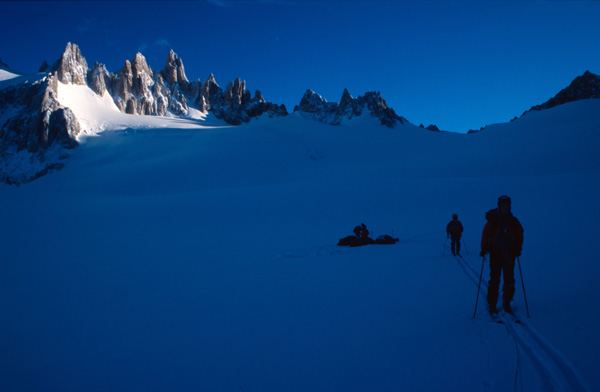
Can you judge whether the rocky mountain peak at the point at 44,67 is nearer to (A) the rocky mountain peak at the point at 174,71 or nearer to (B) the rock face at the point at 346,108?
(A) the rocky mountain peak at the point at 174,71

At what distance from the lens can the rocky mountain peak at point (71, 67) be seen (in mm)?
64344

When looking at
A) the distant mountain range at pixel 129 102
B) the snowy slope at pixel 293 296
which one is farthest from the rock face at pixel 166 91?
the snowy slope at pixel 293 296

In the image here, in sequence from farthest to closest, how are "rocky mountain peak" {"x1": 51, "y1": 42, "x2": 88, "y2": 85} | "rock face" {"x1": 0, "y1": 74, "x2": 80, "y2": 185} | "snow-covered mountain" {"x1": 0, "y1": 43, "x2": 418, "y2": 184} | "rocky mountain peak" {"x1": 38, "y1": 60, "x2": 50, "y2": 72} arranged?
"rocky mountain peak" {"x1": 38, "y1": 60, "x2": 50, "y2": 72} → "rocky mountain peak" {"x1": 51, "y1": 42, "x2": 88, "y2": 85} → "snow-covered mountain" {"x1": 0, "y1": 43, "x2": 418, "y2": 184} → "rock face" {"x1": 0, "y1": 74, "x2": 80, "y2": 185}

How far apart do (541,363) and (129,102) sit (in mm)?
85437

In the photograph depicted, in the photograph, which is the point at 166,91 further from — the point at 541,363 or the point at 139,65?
the point at 541,363

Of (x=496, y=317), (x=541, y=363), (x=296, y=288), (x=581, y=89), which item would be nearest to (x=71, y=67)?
(x=296, y=288)

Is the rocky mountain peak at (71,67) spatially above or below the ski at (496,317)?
above

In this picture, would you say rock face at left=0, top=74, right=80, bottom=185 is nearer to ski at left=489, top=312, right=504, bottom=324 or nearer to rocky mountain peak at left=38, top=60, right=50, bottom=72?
rocky mountain peak at left=38, top=60, right=50, bottom=72

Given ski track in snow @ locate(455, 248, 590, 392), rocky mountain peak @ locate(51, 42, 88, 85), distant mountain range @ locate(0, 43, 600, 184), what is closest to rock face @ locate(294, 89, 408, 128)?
distant mountain range @ locate(0, 43, 600, 184)

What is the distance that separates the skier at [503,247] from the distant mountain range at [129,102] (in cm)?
6004

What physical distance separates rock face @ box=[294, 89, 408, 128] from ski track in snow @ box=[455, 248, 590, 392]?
78310 mm

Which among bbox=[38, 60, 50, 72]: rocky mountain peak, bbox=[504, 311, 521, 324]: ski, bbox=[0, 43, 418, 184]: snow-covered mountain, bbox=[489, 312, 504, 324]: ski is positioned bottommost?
bbox=[489, 312, 504, 324]: ski

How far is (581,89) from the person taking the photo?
70875mm

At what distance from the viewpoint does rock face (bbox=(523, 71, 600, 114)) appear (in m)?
68.8
